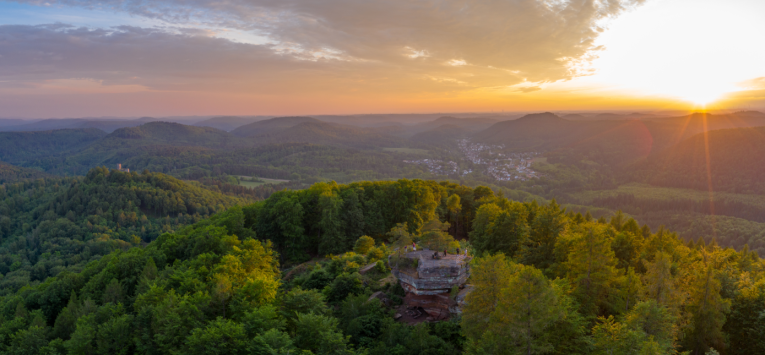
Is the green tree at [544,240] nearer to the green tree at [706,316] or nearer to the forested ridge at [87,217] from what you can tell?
the green tree at [706,316]

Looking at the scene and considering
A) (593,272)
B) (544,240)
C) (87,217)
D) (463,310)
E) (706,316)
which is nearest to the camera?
(463,310)

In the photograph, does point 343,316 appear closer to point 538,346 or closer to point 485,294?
point 485,294

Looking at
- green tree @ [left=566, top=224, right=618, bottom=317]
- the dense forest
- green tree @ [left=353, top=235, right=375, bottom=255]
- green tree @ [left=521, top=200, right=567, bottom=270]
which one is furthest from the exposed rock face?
green tree @ [left=353, top=235, right=375, bottom=255]

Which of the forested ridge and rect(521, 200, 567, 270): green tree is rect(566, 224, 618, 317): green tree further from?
the forested ridge

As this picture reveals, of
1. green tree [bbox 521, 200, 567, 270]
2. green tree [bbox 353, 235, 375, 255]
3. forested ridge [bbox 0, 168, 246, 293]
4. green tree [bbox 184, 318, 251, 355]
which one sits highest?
green tree [bbox 521, 200, 567, 270]

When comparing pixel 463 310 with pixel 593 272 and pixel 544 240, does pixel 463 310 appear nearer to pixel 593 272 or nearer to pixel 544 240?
pixel 593 272

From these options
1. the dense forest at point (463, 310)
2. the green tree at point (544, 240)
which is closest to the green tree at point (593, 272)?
the dense forest at point (463, 310)

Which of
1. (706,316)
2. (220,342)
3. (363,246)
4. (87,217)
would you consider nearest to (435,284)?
(220,342)

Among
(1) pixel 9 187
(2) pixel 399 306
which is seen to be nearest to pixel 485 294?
(2) pixel 399 306

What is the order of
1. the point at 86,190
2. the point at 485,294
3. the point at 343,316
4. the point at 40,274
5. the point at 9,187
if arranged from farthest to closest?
the point at 9,187 < the point at 86,190 < the point at 40,274 < the point at 343,316 < the point at 485,294
